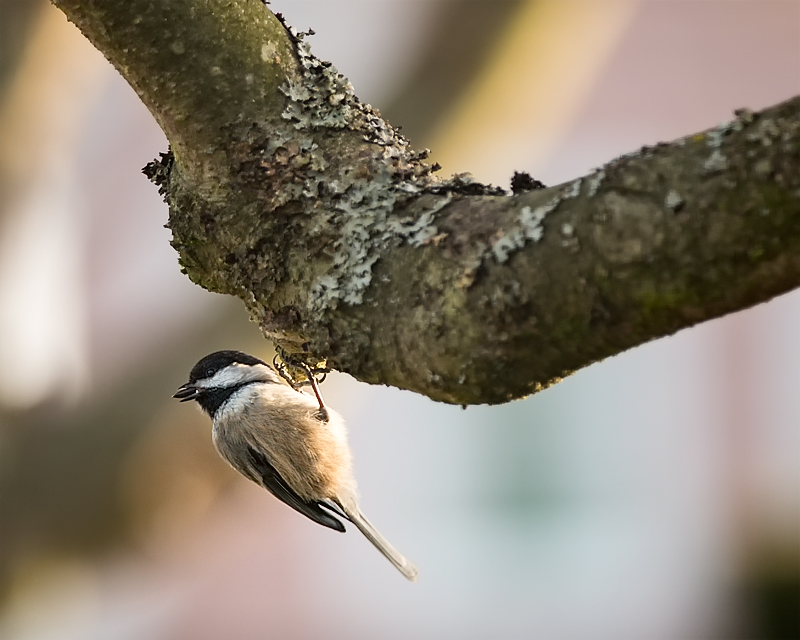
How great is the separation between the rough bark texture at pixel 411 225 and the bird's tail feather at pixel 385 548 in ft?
3.03

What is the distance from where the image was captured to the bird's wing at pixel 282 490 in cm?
180

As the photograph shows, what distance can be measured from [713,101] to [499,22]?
1979mm

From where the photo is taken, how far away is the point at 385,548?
5.86 ft

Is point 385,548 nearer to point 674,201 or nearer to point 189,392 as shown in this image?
point 189,392

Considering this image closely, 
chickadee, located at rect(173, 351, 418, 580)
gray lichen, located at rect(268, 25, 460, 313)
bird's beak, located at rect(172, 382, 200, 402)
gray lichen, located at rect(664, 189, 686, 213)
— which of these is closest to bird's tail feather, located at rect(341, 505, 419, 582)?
chickadee, located at rect(173, 351, 418, 580)

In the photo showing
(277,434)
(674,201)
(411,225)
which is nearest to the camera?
(674,201)

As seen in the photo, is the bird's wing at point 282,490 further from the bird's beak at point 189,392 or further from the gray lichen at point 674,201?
the gray lichen at point 674,201

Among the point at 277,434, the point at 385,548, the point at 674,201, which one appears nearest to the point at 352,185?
the point at 674,201

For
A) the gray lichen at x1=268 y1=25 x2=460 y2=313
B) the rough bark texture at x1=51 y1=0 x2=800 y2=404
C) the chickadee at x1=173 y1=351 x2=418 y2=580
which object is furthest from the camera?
the chickadee at x1=173 y1=351 x2=418 y2=580

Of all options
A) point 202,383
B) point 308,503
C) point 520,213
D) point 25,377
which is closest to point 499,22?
point 202,383

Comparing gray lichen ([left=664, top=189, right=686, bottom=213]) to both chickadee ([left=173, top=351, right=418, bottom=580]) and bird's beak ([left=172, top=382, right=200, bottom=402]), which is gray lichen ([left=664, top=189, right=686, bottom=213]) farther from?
bird's beak ([left=172, top=382, right=200, bottom=402])

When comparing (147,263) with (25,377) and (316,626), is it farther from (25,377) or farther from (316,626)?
(316,626)

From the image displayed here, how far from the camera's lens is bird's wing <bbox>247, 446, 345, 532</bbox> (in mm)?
1802

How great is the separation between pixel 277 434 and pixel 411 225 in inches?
45.0
